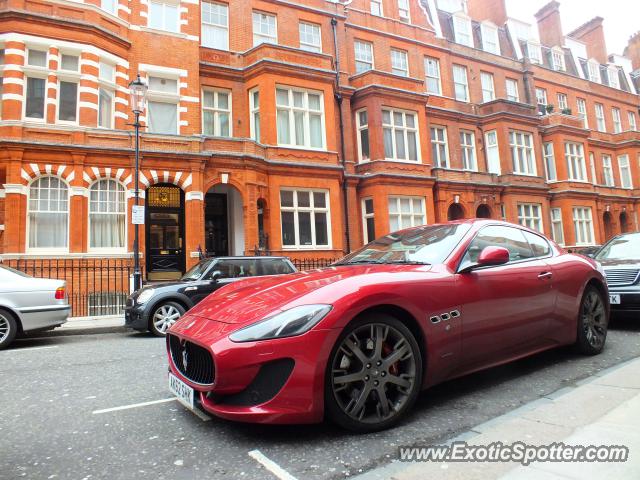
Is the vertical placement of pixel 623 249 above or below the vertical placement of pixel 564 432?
above

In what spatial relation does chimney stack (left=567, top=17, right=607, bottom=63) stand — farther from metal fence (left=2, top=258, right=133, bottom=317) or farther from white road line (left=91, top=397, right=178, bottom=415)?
white road line (left=91, top=397, right=178, bottom=415)

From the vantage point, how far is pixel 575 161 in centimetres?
2566

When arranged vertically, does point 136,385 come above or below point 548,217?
below

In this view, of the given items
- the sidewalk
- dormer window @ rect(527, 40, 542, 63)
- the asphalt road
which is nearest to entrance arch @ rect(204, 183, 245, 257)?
the asphalt road

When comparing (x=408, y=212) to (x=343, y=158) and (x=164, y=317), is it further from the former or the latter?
(x=164, y=317)

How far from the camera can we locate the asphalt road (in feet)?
7.96

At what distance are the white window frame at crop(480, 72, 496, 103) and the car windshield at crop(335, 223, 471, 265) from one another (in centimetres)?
2280

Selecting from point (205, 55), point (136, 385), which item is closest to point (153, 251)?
point (205, 55)

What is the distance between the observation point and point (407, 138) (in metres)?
19.0

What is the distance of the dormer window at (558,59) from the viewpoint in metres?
28.5

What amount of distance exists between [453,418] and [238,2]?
1891cm

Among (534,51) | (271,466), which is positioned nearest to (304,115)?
(271,466)

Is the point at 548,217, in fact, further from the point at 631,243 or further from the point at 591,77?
the point at 631,243

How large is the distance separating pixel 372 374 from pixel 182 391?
1.35m
